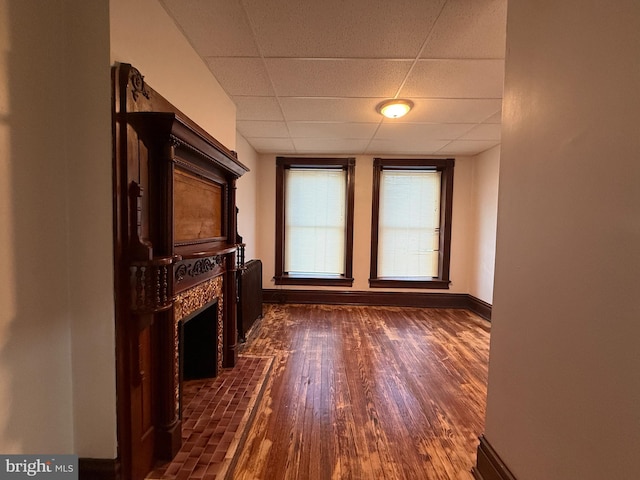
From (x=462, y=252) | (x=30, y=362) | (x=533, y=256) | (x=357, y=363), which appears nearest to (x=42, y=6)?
(x=30, y=362)

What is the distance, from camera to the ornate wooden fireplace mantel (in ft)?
4.16

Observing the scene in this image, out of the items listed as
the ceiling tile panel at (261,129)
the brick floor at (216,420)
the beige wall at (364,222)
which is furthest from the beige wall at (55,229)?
the beige wall at (364,222)

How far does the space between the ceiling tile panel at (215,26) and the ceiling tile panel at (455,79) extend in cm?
122

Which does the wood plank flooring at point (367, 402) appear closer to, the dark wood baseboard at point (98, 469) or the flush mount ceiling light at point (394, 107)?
the dark wood baseboard at point (98, 469)

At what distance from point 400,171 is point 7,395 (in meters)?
4.74

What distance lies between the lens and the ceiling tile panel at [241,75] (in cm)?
204

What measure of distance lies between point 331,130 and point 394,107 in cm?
98

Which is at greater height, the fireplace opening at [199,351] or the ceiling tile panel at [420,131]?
the ceiling tile panel at [420,131]

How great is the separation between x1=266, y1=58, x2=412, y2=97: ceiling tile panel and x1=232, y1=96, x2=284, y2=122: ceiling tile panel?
23cm

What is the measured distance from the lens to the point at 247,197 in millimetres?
3992

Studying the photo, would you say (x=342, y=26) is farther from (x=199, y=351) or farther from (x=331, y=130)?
(x=199, y=351)

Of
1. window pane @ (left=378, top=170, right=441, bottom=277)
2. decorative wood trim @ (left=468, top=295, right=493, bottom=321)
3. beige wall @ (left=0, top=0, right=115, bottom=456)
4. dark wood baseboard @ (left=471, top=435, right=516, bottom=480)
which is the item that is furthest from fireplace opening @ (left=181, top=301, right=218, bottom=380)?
decorative wood trim @ (left=468, top=295, right=493, bottom=321)

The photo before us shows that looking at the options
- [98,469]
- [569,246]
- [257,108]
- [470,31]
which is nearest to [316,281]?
[257,108]

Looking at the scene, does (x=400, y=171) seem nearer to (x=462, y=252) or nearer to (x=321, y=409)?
(x=462, y=252)
